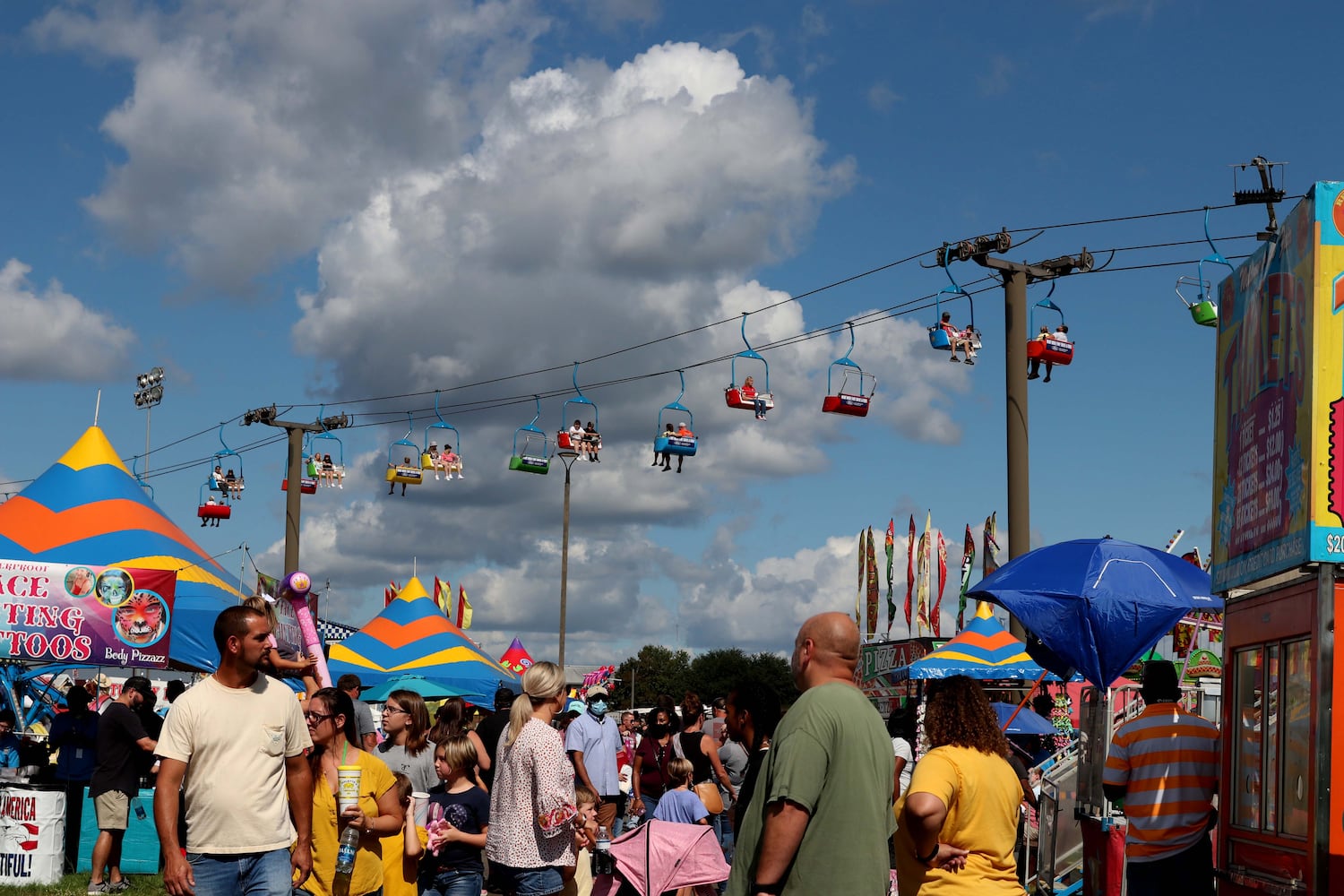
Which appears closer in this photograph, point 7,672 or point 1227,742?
point 1227,742

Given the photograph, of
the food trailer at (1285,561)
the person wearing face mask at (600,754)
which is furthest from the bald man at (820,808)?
the person wearing face mask at (600,754)

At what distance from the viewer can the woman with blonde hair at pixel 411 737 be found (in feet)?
28.5

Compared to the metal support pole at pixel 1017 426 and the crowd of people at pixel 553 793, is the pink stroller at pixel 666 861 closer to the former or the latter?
the crowd of people at pixel 553 793

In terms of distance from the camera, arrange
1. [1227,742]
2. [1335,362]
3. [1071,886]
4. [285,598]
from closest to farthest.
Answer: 1. [1335,362]
2. [1227,742]
3. [285,598]
4. [1071,886]

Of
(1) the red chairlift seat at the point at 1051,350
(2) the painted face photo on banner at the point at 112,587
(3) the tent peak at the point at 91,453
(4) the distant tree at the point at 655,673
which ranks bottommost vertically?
(4) the distant tree at the point at 655,673

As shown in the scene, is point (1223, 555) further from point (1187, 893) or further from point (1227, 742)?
point (1187, 893)

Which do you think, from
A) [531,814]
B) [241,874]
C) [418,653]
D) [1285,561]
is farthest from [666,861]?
[418,653]

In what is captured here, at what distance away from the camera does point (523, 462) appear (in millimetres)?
23000

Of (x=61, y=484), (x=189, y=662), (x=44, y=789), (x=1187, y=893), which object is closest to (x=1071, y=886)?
(x=1187, y=893)

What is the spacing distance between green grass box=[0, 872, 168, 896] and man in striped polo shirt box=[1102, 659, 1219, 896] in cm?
805

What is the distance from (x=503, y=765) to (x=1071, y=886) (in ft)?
19.2

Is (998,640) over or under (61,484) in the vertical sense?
under

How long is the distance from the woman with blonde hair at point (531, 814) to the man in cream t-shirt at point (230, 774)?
4.17 feet

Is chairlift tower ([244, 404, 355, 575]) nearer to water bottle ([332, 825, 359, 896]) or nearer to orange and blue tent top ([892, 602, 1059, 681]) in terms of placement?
orange and blue tent top ([892, 602, 1059, 681])
